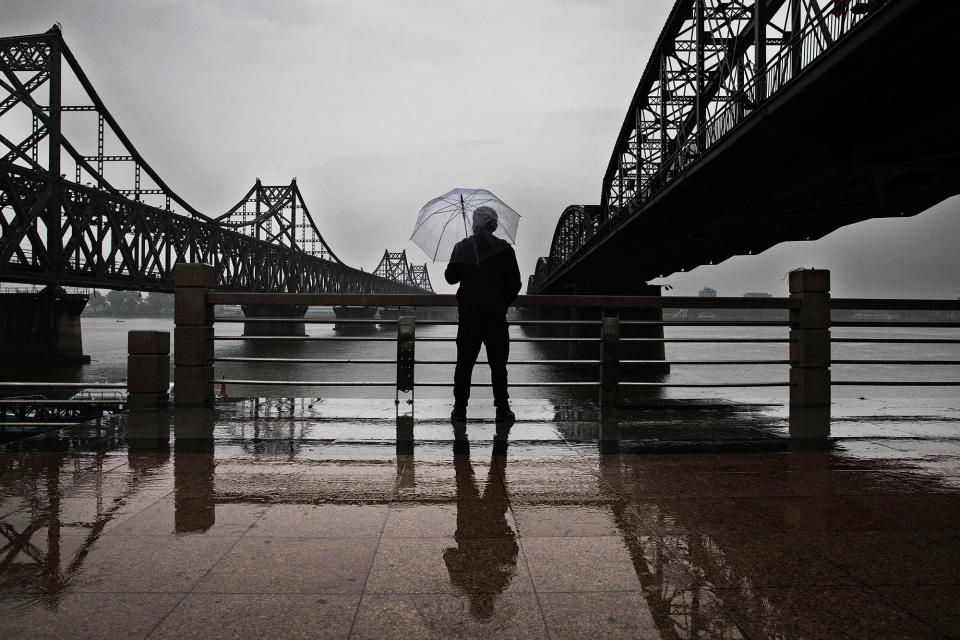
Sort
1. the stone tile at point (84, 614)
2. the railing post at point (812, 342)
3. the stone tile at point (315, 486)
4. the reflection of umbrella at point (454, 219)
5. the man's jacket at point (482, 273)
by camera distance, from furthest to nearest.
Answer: the railing post at point (812, 342), the reflection of umbrella at point (454, 219), the man's jacket at point (482, 273), the stone tile at point (315, 486), the stone tile at point (84, 614)

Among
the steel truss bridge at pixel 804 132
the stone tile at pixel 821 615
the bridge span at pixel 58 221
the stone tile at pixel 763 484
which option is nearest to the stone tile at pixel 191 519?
the stone tile at pixel 821 615

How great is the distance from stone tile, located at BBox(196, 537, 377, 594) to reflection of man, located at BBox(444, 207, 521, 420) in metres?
3.07

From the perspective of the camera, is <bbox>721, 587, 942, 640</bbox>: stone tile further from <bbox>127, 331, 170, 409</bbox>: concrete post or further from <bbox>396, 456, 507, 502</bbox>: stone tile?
<bbox>127, 331, 170, 409</bbox>: concrete post

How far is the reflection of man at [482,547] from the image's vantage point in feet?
8.35

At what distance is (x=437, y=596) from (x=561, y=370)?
46362 millimetres

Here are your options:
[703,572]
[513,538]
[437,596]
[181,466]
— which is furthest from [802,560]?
[181,466]

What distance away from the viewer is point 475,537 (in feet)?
10.2

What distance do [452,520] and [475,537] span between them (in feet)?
0.89

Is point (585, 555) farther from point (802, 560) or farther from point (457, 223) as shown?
point (457, 223)

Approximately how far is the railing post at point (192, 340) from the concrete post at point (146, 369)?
0.51 ft

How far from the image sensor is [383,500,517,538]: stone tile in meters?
3.16

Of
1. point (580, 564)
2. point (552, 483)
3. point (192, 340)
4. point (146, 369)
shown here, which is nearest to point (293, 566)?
point (580, 564)

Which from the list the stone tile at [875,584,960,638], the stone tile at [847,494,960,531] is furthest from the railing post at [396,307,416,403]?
the stone tile at [875,584,960,638]

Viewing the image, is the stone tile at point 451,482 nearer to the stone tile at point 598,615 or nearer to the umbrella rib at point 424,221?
the stone tile at point 598,615
